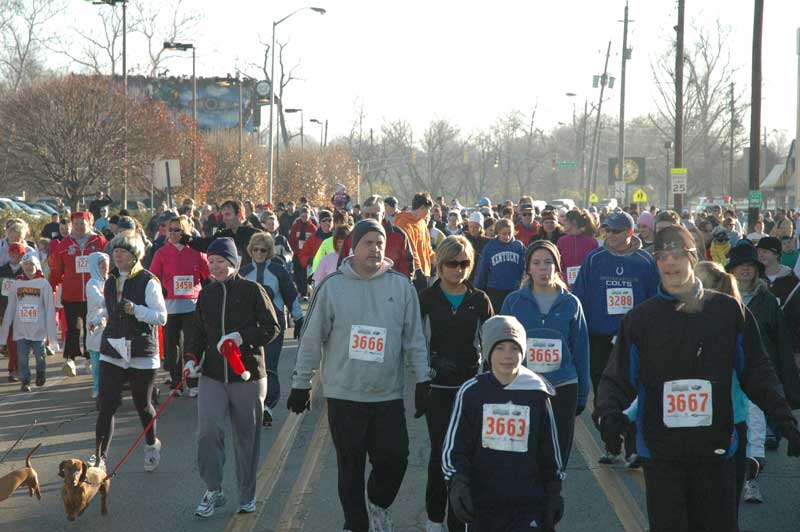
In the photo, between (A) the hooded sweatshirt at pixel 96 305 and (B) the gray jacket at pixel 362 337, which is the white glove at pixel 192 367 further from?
(A) the hooded sweatshirt at pixel 96 305

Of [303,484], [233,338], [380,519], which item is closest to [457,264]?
[233,338]

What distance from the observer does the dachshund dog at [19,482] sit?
23.1 ft

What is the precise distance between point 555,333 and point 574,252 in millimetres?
5040

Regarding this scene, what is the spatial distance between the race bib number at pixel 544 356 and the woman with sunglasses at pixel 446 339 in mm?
359

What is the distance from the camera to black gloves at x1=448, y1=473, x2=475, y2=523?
4.72 meters

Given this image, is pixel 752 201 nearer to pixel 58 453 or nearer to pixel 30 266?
pixel 30 266

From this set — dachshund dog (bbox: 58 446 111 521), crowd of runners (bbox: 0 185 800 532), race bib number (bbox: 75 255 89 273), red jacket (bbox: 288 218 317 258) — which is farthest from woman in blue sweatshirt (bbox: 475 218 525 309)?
red jacket (bbox: 288 218 317 258)

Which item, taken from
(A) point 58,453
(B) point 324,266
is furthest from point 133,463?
(B) point 324,266

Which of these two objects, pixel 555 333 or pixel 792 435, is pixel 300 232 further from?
pixel 792 435

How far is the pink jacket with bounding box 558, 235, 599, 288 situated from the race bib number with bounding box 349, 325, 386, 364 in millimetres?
5679

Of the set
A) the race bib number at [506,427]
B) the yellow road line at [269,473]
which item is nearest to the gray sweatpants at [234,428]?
the yellow road line at [269,473]

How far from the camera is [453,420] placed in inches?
199

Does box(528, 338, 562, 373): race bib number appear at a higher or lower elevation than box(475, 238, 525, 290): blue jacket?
lower

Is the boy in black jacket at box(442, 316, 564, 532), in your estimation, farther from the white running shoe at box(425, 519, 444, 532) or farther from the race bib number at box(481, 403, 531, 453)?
the white running shoe at box(425, 519, 444, 532)
